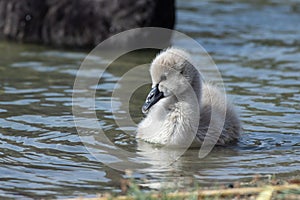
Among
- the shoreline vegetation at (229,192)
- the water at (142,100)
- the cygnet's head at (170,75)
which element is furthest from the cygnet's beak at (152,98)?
the shoreline vegetation at (229,192)

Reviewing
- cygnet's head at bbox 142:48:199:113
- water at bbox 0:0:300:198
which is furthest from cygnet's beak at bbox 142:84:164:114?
water at bbox 0:0:300:198

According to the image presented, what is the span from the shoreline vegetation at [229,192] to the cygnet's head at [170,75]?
4.39 ft

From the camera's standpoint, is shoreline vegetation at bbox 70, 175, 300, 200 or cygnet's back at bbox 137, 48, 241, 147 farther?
cygnet's back at bbox 137, 48, 241, 147

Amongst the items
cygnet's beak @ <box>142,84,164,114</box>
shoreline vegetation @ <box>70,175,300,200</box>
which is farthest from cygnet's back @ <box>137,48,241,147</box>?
shoreline vegetation @ <box>70,175,300,200</box>

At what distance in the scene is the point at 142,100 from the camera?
7.85 m

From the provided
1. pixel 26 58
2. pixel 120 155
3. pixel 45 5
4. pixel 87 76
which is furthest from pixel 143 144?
pixel 45 5

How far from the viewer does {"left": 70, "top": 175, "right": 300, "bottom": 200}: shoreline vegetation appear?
4.50m

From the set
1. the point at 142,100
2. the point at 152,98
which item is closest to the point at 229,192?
the point at 152,98

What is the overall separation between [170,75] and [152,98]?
0.78ft

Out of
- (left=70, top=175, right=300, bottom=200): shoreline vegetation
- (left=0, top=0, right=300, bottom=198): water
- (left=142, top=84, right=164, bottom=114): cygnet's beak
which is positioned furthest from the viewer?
(left=142, top=84, right=164, bottom=114): cygnet's beak

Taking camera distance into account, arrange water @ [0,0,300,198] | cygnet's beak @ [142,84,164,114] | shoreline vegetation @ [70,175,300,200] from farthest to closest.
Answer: cygnet's beak @ [142,84,164,114] → water @ [0,0,300,198] → shoreline vegetation @ [70,175,300,200]

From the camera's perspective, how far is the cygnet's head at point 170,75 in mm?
6156

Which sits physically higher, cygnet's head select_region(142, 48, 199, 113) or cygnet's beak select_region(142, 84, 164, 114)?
cygnet's head select_region(142, 48, 199, 113)

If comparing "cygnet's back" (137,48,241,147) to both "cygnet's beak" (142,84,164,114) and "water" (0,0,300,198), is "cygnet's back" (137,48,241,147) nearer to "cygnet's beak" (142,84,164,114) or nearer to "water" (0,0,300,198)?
"cygnet's beak" (142,84,164,114)
